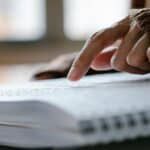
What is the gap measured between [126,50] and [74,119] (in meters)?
0.25

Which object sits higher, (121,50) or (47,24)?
(121,50)

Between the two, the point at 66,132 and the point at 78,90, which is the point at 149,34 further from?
the point at 66,132

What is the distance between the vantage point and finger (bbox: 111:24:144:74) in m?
0.53

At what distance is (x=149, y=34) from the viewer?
1.76 ft

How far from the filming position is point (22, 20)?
252 cm

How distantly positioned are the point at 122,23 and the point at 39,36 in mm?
2023

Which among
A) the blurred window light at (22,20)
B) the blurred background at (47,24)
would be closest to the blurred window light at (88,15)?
the blurred background at (47,24)

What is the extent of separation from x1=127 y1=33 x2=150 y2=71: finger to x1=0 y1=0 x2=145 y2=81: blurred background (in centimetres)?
196

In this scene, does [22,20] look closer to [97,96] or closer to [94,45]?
[94,45]

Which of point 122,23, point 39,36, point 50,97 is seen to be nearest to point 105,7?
point 39,36

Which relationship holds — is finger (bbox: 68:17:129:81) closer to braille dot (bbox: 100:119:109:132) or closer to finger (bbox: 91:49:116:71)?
finger (bbox: 91:49:116:71)

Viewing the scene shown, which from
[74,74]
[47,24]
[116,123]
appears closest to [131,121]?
[116,123]

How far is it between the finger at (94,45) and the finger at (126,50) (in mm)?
19

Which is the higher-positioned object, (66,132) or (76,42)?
(66,132)
